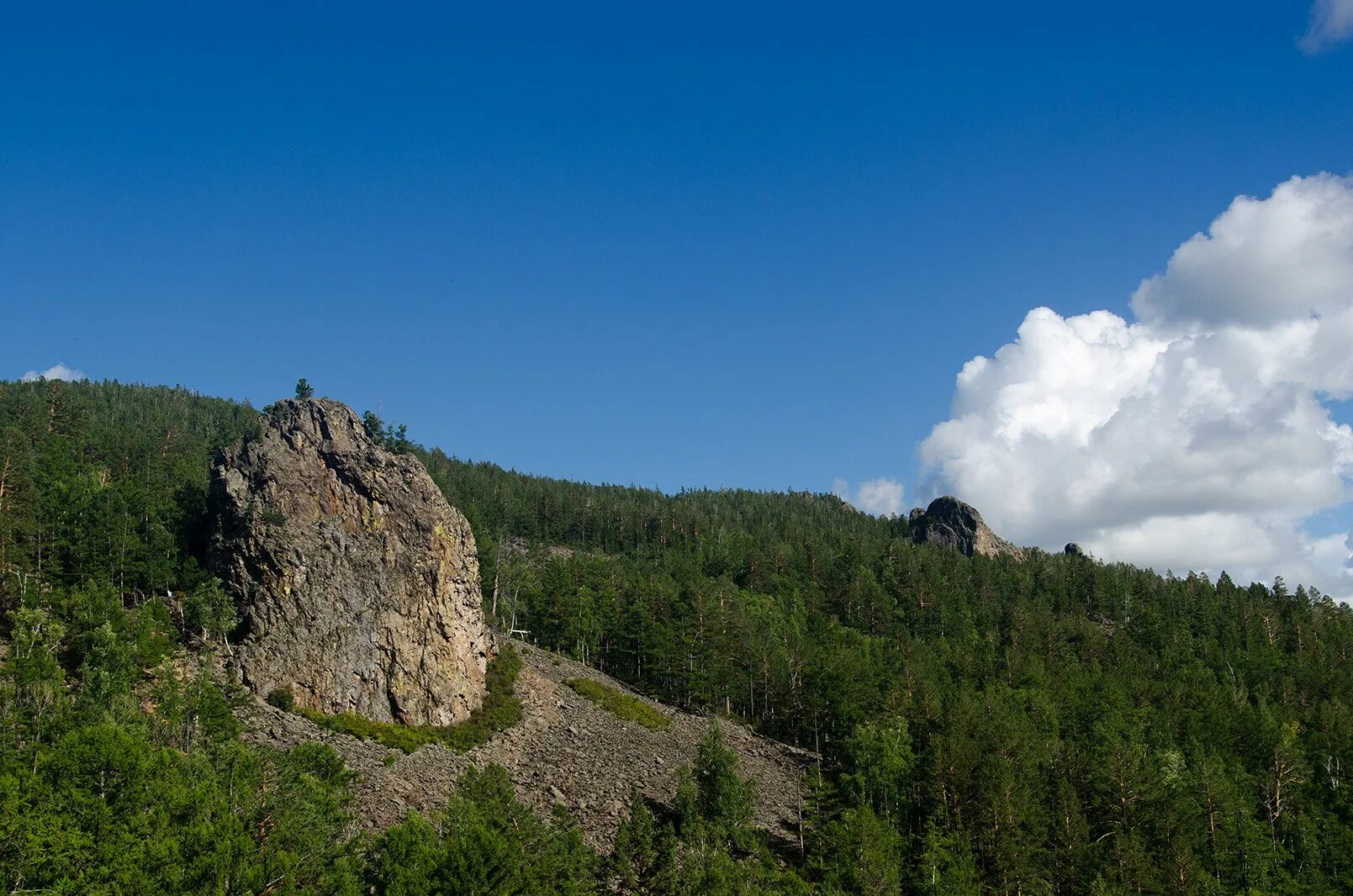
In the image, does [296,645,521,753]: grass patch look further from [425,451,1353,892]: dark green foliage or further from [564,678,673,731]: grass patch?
[425,451,1353,892]: dark green foliage

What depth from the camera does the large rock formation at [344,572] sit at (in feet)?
285

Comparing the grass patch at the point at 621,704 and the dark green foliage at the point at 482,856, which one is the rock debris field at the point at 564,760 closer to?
the grass patch at the point at 621,704

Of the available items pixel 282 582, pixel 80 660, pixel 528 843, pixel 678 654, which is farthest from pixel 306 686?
pixel 678 654

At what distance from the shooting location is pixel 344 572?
92875 mm

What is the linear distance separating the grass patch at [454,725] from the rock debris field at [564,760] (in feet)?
3.20

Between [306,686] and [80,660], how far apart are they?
17999 millimetres

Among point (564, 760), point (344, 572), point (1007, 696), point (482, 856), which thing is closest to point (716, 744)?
point (564, 760)

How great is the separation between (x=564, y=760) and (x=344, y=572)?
28904 mm

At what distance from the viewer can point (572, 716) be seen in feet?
323

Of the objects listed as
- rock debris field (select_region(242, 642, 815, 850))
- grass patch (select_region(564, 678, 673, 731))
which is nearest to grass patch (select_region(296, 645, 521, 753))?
rock debris field (select_region(242, 642, 815, 850))

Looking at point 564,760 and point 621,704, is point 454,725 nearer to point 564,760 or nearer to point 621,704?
point 564,760

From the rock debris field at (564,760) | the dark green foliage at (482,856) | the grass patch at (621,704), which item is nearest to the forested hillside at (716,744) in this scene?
the dark green foliage at (482,856)

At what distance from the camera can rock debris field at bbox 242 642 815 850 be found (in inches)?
2857

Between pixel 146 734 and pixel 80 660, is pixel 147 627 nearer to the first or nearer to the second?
pixel 80 660
